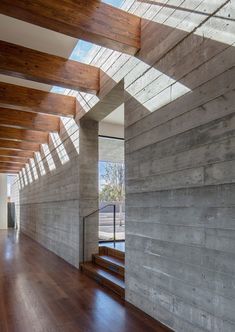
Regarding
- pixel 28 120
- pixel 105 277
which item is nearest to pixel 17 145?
pixel 28 120

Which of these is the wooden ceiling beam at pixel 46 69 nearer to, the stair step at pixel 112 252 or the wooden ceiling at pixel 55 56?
the wooden ceiling at pixel 55 56

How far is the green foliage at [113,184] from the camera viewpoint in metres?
10.0

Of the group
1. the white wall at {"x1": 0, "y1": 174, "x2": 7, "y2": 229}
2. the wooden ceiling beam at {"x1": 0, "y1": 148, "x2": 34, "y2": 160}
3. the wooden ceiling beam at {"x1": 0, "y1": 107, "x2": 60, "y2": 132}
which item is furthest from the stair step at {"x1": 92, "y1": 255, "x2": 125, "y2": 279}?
the white wall at {"x1": 0, "y1": 174, "x2": 7, "y2": 229}

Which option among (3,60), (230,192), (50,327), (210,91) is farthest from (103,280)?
(3,60)

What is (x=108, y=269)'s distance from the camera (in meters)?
4.74

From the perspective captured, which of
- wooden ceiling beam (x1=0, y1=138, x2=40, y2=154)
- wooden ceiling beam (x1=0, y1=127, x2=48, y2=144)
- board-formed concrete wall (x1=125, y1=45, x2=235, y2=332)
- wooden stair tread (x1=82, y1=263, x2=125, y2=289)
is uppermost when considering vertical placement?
wooden ceiling beam (x1=0, y1=127, x2=48, y2=144)

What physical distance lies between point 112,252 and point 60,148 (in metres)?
3.11

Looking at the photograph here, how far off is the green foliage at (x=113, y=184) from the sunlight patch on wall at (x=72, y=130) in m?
3.48

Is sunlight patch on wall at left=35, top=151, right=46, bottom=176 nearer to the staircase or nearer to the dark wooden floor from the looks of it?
the dark wooden floor

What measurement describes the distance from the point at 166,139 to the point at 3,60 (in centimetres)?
273

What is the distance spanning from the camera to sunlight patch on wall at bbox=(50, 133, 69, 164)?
21.8 ft

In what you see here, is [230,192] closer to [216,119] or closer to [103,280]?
[216,119]

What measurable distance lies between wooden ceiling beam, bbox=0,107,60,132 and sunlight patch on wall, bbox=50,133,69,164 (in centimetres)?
34

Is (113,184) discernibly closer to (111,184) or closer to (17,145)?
(111,184)
